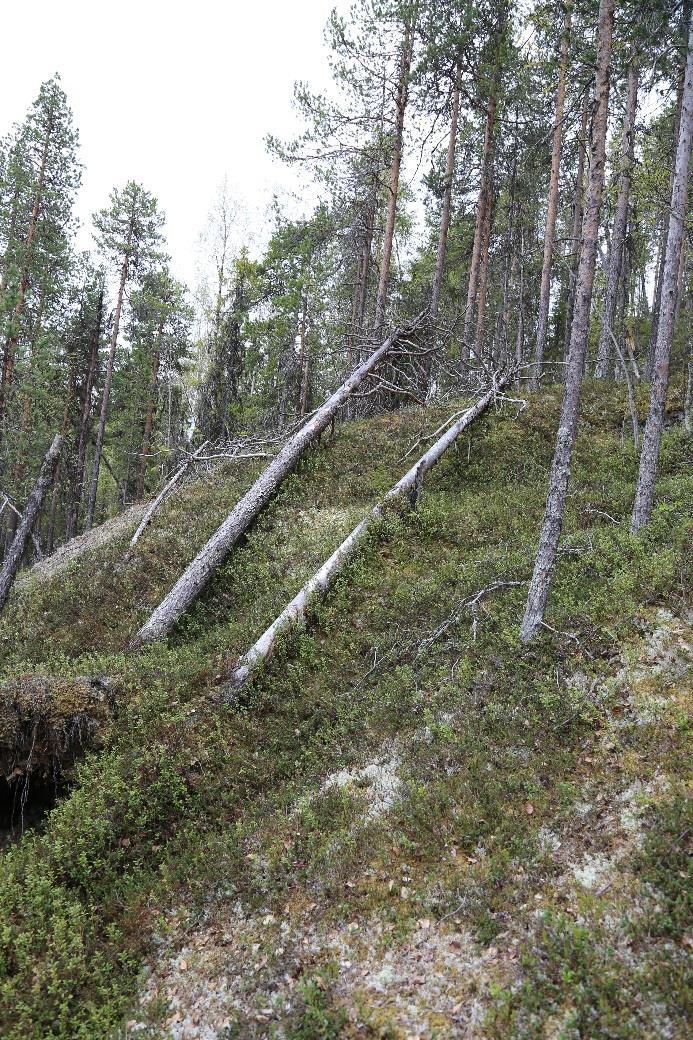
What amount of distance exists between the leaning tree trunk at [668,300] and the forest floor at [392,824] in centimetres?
66

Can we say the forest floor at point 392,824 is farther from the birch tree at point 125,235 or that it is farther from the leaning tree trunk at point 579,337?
the birch tree at point 125,235

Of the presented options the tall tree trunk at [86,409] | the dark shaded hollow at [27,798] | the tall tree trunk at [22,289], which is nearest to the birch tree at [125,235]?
the tall tree trunk at [86,409]

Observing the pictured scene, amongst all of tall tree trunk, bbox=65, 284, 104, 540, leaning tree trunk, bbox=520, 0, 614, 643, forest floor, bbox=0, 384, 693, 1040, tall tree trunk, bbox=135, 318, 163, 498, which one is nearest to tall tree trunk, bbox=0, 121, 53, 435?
tall tree trunk, bbox=65, 284, 104, 540

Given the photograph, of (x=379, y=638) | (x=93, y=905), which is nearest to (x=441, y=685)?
(x=379, y=638)

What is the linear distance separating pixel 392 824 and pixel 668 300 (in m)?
9.05

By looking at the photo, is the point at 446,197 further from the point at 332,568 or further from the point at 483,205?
the point at 332,568

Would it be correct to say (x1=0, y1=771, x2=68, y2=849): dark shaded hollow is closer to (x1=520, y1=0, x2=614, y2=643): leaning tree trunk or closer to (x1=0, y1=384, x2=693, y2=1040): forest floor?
(x1=0, y1=384, x2=693, y2=1040): forest floor

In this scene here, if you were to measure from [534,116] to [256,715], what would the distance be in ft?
71.0

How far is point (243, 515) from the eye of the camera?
13242 mm

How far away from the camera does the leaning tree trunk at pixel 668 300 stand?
891 cm

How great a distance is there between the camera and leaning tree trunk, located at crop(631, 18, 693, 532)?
8.91m

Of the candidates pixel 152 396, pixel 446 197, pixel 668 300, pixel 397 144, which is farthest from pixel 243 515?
pixel 152 396

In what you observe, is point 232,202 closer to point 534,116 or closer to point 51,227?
point 51,227

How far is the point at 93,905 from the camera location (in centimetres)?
614
